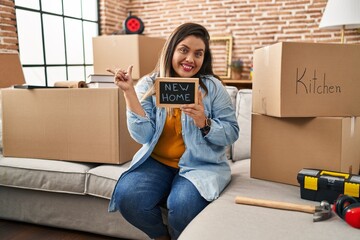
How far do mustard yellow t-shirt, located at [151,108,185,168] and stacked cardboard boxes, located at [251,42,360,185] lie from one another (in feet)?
1.24

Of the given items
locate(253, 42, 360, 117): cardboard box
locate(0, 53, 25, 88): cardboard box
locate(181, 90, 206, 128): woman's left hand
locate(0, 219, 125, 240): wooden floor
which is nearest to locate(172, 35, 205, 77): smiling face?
locate(181, 90, 206, 128): woman's left hand


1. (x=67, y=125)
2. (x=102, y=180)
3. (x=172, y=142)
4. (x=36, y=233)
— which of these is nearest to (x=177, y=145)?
(x=172, y=142)

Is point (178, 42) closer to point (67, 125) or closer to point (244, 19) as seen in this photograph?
point (67, 125)

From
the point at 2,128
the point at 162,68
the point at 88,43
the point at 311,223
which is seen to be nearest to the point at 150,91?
the point at 162,68

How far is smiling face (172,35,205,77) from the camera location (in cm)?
152

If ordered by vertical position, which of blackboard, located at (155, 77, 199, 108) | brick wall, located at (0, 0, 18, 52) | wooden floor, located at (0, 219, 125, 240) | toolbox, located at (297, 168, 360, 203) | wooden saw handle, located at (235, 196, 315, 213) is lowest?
wooden floor, located at (0, 219, 125, 240)

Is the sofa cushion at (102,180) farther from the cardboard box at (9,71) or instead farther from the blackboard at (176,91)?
the cardboard box at (9,71)

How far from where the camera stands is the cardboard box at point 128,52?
8.49 ft

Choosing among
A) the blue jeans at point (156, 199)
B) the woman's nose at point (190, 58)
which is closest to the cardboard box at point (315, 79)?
the woman's nose at point (190, 58)

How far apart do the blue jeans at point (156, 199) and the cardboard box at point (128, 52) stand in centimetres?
125

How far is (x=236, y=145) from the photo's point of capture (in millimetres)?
2004

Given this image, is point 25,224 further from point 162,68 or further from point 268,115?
point 268,115

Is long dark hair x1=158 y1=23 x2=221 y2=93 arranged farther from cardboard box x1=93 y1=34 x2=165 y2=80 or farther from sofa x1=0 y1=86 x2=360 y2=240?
cardboard box x1=93 y1=34 x2=165 y2=80

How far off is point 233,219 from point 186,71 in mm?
680
